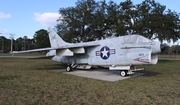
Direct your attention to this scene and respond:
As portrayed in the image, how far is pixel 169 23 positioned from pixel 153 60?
1723 cm

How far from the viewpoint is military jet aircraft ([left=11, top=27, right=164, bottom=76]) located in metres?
12.5

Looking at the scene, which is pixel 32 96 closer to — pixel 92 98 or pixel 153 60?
pixel 92 98

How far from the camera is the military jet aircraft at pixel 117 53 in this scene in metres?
12.5

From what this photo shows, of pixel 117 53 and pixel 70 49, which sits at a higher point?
pixel 70 49

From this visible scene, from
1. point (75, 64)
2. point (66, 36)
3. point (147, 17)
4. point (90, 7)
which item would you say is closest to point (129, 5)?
point (147, 17)

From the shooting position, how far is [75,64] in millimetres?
16922

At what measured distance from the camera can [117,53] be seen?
13617 millimetres

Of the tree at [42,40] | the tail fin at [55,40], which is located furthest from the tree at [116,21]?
the tree at [42,40]

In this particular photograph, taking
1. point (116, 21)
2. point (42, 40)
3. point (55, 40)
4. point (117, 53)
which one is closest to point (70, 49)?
point (117, 53)

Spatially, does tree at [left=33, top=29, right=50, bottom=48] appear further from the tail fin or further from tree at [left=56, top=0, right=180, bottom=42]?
the tail fin

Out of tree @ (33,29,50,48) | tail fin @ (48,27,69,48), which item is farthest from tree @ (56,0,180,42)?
tree @ (33,29,50,48)

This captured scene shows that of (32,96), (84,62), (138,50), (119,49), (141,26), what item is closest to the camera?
(32,96)

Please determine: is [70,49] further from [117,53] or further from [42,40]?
[42,40]

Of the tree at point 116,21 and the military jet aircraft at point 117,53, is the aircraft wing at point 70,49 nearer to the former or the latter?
the military jet aircraft at point 117,53
